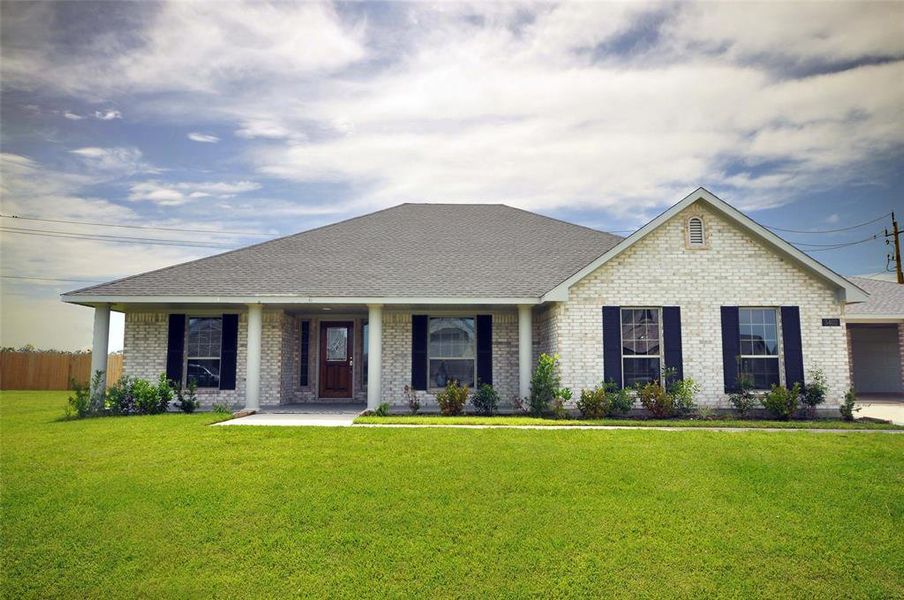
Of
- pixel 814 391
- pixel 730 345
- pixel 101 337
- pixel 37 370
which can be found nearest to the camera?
pixel 814 391

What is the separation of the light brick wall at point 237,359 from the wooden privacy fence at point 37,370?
15377 millimetres

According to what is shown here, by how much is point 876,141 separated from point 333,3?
12801 millimetres

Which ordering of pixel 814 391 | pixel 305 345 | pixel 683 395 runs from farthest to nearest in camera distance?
1. pixel 305 345
2. pixel 814 391
3. pixel 683 395

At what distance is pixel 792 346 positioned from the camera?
14414 mm

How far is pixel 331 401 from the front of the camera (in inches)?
700

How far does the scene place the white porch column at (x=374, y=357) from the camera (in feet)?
49.7

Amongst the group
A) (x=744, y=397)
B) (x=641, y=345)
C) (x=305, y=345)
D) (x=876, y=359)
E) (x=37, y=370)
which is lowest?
(x=744, y=397)

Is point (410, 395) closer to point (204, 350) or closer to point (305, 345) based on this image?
point (305, 345)

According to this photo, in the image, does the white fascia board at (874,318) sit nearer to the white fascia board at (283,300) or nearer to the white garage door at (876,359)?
the white garage door at (876,359)

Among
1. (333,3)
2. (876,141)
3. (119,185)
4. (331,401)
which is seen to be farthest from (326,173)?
(876,141)

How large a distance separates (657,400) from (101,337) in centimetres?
1375

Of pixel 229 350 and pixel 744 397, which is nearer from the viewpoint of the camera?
pixel 744 397

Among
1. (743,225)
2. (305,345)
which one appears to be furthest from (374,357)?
(743,225)

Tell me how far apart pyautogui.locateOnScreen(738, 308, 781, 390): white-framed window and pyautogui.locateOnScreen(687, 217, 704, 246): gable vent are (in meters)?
1.93
